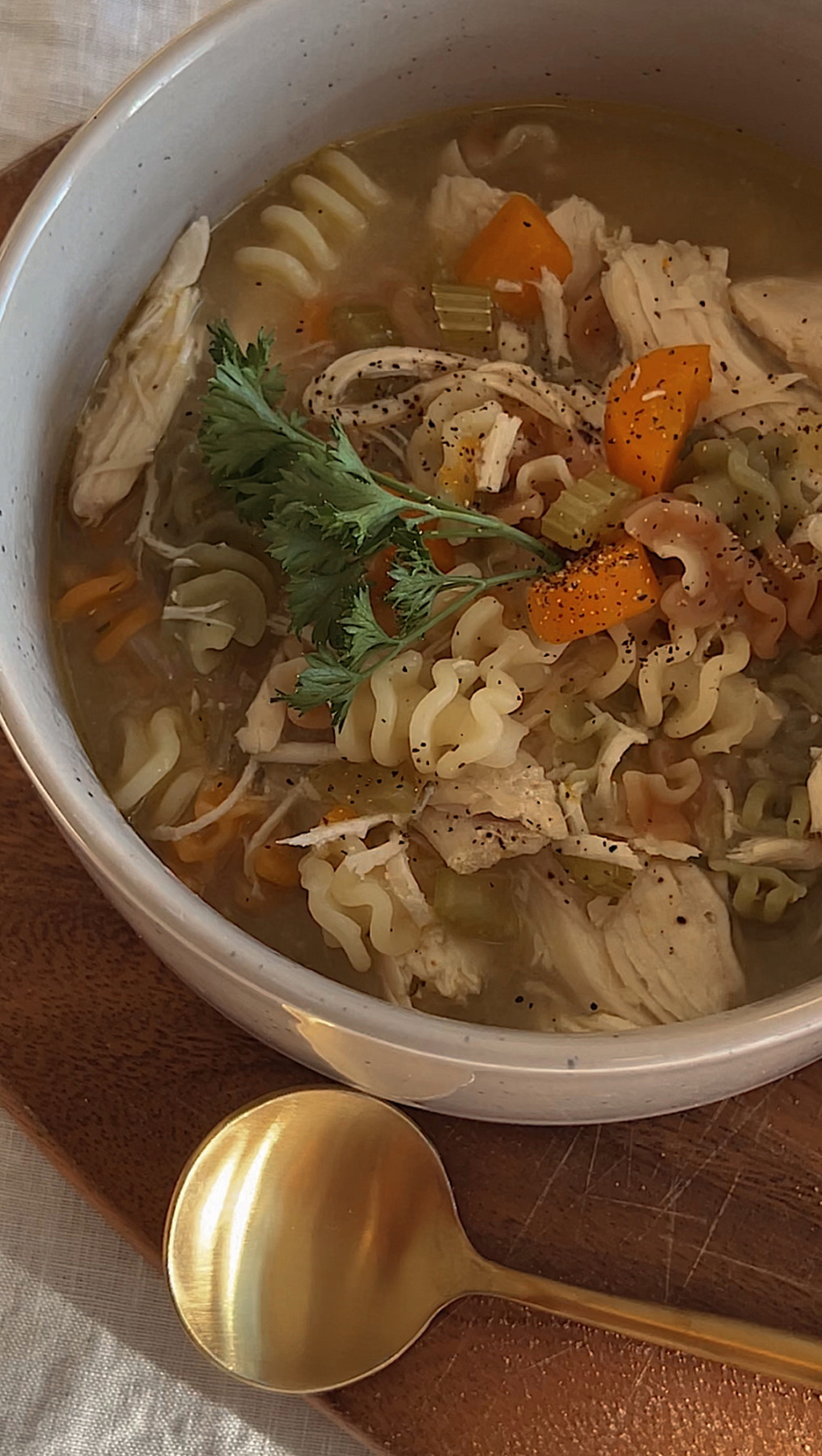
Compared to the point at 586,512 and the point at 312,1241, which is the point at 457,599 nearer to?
the point at 586,512

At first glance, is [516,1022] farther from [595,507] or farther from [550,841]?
[595,507]

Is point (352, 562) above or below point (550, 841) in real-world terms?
above

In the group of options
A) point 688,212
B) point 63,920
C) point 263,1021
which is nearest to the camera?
point 263,1021

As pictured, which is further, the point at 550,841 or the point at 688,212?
the point at 688,212

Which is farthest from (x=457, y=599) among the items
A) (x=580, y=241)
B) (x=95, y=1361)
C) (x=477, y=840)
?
(x=95, y=1361)

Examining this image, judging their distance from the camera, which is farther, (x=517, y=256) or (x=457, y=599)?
(x=517, y=256)

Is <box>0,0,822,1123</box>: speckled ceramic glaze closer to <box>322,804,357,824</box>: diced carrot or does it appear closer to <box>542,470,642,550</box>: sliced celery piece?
<box>322,804,357,824</box>: diced carrot

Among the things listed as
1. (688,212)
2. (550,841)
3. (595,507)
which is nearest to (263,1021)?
(550,841)

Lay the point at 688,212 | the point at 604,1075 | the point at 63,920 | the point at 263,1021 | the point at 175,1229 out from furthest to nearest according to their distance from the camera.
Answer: the point at 688,212
the point at 63,920
the point at 175,1229
the point at 263,1021
the point at 604,1075

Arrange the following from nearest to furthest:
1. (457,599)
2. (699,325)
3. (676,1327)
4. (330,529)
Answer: (676,1327) → (330,529) → (457,599) → (699,325)
